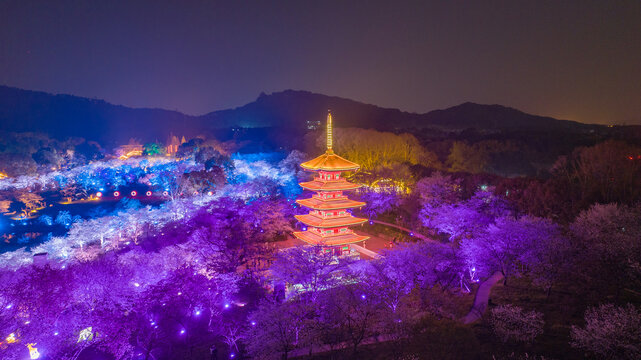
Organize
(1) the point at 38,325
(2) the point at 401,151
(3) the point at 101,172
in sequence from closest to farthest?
(1) the point at 38,325 < (2) the point at 401,151 < (3) the point at 101,172

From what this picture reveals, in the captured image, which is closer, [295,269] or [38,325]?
[38,325]

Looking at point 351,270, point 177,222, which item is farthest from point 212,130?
point 351,270

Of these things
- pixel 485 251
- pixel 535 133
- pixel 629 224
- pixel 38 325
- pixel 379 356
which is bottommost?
pixel 379 356

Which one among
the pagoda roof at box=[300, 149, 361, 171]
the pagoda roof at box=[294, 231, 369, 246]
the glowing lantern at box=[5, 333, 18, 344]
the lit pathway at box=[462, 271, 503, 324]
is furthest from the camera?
the pagoda roof at box=[300, 149, 361, 171]

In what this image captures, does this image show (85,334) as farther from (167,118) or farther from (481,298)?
(167,118)

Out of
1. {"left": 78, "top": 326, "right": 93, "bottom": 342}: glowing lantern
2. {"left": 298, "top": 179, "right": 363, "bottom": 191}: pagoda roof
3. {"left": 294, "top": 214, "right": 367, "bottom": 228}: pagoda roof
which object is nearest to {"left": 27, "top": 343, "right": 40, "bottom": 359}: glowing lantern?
{"left": 78, "top": 326, "right": 93, "bottom": 342}: glowing lantern

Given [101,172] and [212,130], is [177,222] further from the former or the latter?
[212,130]

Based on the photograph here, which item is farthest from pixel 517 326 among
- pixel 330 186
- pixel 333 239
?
pixel 330 186

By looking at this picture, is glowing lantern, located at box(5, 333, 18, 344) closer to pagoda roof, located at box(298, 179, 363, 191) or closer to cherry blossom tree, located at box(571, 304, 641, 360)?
pagoda roof, located at box(298, 179, 363, 191)

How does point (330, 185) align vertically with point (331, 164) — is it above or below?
below
